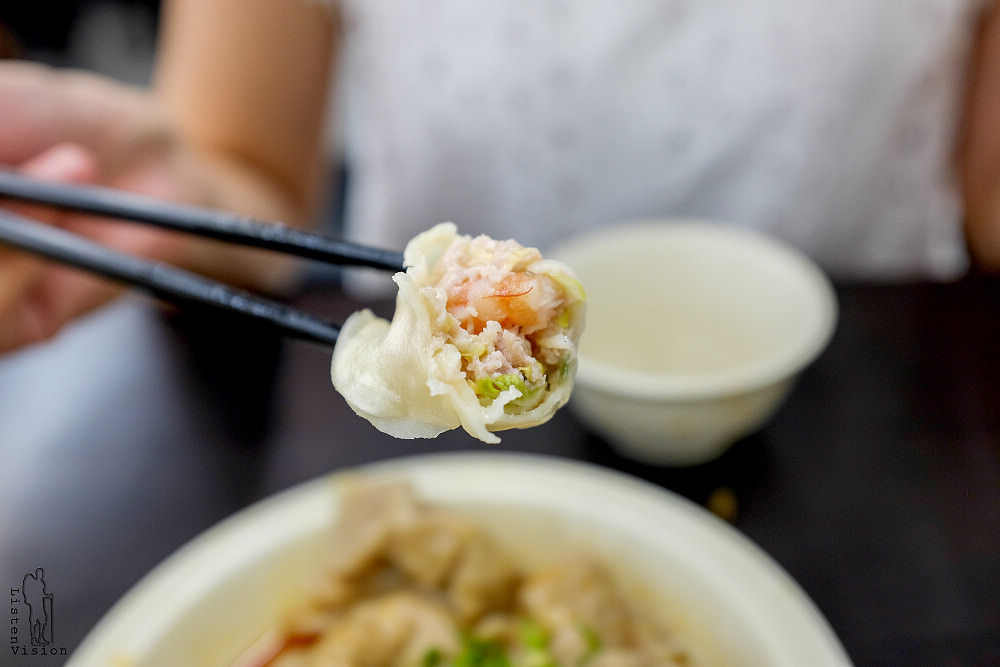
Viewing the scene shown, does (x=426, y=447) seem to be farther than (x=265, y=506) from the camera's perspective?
Yes

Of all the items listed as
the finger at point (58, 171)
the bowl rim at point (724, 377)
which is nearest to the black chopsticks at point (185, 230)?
the finger at point (58, 171)

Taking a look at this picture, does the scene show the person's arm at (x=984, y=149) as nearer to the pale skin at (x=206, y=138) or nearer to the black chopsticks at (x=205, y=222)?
the pale skin at (x=206, y=138)

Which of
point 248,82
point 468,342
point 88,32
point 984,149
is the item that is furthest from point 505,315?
point 88,32

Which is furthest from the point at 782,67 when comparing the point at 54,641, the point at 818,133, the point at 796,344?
the point at 54,641

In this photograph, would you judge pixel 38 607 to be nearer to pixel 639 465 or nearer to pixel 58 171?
pixel 58 171

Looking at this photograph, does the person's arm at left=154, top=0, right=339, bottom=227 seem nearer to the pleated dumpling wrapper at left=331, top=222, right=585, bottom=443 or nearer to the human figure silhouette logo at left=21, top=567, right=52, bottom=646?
the human figure silhouette logo at left=21, top=567, right=52, bottom=646

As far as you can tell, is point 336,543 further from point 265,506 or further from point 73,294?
point 73,294

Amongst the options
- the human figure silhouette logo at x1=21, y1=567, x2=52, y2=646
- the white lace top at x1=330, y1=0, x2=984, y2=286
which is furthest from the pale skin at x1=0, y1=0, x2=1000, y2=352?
the human figure silhouette logo at x1=21, y1=567, x2=52, y2=646
